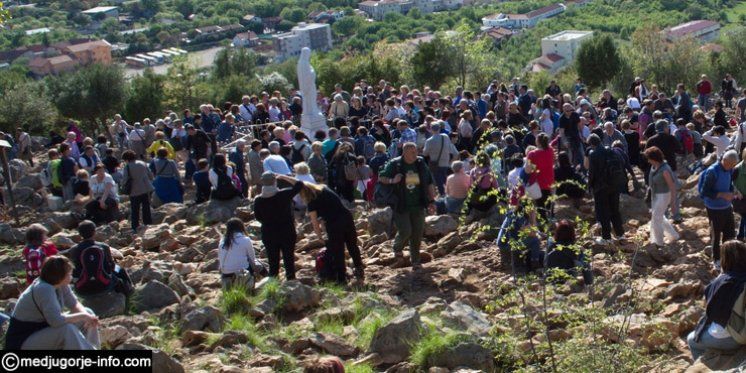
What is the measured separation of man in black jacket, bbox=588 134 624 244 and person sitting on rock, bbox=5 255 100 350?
675cm

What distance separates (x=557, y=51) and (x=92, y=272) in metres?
104

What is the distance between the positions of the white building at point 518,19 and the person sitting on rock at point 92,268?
143717 millimetres

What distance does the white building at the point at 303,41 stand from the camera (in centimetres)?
13705

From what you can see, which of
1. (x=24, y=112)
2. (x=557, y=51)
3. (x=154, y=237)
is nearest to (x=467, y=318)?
(x=154, y=237)

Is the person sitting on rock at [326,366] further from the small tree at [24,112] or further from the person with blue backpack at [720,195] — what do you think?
the small tree at [24,112]

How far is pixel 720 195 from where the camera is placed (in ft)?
33.9

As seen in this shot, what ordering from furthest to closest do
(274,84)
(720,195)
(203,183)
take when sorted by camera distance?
(274,84), (203,183), (720,195)

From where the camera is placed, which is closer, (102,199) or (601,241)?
(601,241)

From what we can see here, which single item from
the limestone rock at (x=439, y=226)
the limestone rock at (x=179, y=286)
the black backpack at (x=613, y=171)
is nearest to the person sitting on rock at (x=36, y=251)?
the limestone rock at (x=179, y=286)

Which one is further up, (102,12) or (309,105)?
(309,105)

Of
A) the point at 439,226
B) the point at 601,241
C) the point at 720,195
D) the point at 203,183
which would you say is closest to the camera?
the point at 720,195

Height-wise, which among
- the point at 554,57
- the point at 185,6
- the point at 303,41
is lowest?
the point at 554,57

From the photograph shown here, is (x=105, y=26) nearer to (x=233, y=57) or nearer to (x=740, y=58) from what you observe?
(x=233, y=57)

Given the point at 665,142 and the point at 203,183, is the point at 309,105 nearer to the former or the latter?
the point at 203,183
